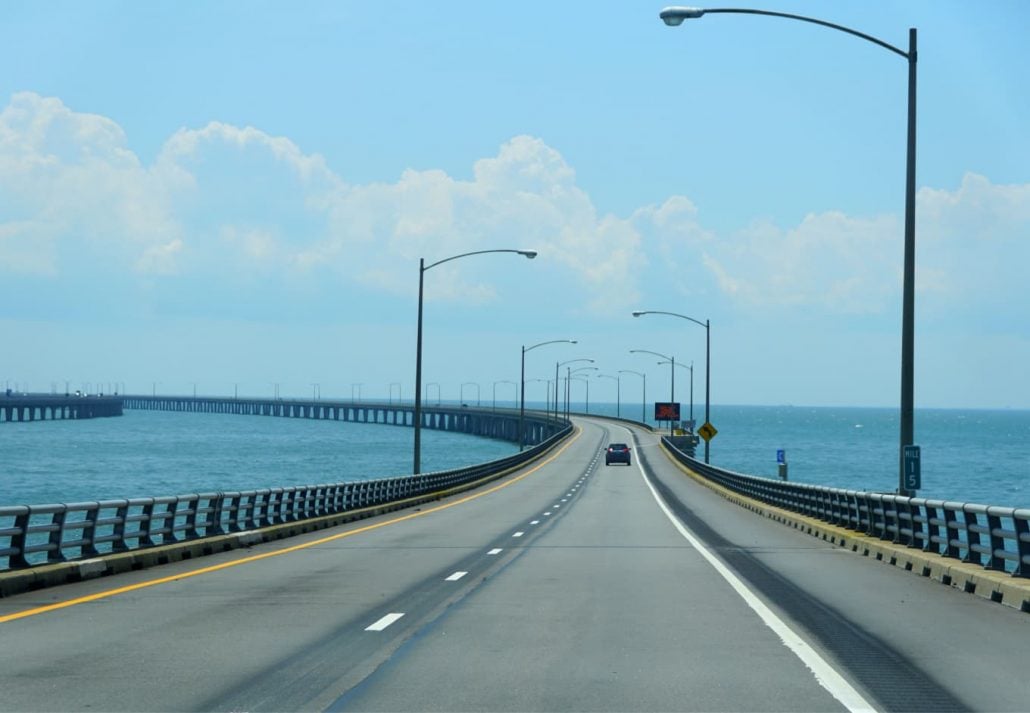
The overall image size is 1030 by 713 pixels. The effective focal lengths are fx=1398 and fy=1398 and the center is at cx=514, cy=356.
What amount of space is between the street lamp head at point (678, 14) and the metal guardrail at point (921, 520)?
8155 millimetres

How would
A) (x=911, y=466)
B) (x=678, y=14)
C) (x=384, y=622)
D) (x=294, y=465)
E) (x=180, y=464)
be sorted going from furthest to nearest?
(x=294, y=465) < (x=180, y=464) < (x=911, y=466) < (x=678, y=14) < (x=384, y=622)

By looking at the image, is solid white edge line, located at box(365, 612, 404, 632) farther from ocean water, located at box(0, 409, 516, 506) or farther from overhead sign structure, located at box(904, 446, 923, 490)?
ocean water, located at box(0, 409, 516, 506)

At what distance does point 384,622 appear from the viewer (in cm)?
1341

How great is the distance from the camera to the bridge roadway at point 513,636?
9445mm

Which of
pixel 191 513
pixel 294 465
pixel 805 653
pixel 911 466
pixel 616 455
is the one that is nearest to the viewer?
pixel 805 653

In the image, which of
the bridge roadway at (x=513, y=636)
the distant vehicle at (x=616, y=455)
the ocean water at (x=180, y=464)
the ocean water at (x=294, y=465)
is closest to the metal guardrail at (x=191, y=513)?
the bridge roadway at (x=513, y=636)

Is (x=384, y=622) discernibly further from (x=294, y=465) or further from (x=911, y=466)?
(x=294, y=465)

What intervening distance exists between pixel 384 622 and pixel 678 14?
12.0 meters

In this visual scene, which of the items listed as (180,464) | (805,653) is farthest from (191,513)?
(180,464)

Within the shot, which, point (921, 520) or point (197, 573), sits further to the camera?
point (921, 520)

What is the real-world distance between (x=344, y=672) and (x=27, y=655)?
279cm

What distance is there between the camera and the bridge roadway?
31.0ft

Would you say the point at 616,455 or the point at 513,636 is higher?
the point at 513,636

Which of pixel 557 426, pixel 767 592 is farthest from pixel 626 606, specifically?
pixel 557 426
